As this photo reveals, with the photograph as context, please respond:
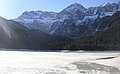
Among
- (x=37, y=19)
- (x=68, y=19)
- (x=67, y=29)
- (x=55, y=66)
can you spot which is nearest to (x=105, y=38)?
(x=67, y=29)

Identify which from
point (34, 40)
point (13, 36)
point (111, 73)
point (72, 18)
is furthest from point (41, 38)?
point (111, 73)

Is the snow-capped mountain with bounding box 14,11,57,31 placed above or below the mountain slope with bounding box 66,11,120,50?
above

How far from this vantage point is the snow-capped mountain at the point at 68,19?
4222 cm

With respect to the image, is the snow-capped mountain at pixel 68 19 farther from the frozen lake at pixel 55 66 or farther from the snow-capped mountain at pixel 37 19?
the frozen lake at pixel 55 66

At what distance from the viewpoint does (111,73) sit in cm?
892

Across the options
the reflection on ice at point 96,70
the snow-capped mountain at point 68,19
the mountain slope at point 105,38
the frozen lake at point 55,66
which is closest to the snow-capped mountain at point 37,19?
the snow-capped mountain at point 68,19

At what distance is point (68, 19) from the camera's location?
44.3 meters

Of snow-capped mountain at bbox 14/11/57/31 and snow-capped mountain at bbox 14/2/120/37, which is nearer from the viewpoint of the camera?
snow-capped mountain at bbox 14/11/57/31

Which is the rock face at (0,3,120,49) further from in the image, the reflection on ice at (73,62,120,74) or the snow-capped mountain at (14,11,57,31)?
the reflection on ice at (73,62,120,74)

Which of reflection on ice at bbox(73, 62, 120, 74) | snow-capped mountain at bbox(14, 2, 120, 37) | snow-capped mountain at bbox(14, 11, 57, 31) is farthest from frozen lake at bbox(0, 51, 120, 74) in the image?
snow-capped mountain at bbox(14, 2, 120, 37)

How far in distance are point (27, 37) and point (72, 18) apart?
9.44m

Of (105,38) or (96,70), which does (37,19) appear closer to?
(105,38)

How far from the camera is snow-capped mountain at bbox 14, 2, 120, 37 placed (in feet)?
139

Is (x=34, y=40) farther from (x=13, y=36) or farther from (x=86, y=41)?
(x=86, y=41)
